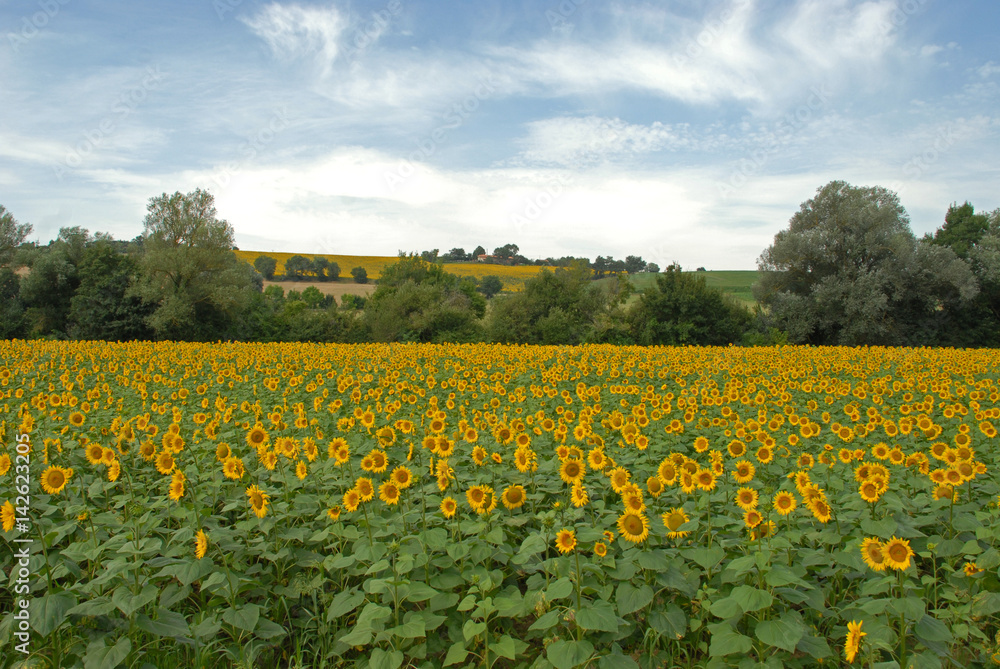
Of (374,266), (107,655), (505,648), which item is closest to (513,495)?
(505,648)

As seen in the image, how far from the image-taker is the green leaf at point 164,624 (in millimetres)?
2986

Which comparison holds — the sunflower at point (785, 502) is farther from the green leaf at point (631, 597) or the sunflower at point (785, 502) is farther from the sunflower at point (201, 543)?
the sunflower at point (201, 543)

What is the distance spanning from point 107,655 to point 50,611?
38 cm

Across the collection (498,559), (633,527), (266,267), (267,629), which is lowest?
(267,629)

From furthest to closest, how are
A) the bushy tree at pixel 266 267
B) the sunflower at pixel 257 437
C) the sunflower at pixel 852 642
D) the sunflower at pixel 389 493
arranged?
the bushy tree at pixel 266 267 → the sunflower at pixel 257 437 → the sunflower at pixel 389 493 → the sunflower at pixel 852 642

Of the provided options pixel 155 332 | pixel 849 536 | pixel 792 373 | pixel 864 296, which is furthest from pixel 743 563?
pixel 155 332

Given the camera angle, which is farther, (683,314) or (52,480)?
(683,314)

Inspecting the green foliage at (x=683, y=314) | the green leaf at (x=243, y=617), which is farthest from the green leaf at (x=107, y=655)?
the green foliage at (x=683, y=314)

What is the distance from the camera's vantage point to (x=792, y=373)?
37.8ft

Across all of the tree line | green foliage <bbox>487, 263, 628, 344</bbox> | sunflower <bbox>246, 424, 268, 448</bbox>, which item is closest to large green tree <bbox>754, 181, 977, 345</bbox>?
the tree line

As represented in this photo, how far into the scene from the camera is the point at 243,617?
3164 millimetres

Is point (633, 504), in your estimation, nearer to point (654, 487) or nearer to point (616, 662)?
point (654, 487)

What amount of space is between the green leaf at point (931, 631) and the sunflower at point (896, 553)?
0.25 m

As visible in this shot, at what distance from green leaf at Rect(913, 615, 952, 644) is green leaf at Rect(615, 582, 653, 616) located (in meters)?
1.26
